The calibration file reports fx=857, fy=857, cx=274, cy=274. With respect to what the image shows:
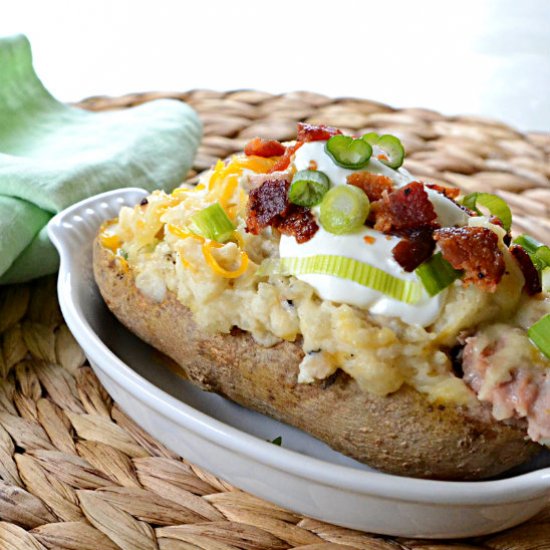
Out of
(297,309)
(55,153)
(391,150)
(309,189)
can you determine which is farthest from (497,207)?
(55,153)

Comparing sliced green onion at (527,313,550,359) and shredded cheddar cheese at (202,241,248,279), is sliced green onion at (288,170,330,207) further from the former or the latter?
sliced green onion at (527,313,550,359)

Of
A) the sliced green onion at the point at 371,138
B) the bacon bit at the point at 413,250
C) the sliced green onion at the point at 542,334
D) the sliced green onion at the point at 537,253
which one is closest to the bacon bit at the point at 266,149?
the sliced green onion at the point at 371,138

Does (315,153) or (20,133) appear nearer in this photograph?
(315,153)

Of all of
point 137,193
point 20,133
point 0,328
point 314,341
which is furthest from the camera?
point 20,133

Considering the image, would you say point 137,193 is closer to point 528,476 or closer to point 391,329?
point 391,329

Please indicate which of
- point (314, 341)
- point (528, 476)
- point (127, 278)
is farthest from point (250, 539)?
point (127, 278)

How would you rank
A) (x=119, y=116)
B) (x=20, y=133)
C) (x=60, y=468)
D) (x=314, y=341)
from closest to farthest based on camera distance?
(x=314, y=341), (x=60, y=468), (x=20, y=133), (x=119, y=116)

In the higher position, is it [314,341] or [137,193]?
[314,341]
